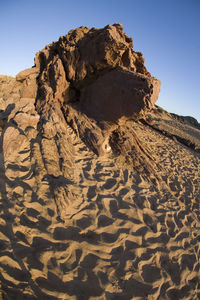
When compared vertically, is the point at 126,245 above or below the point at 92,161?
below

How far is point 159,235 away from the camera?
3.07 meters

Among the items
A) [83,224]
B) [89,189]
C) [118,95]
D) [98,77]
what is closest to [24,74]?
[98,77]

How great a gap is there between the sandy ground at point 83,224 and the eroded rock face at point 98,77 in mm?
1268

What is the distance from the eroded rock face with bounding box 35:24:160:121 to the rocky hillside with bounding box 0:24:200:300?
0.03 meters

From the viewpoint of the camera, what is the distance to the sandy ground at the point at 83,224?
2.13 meters

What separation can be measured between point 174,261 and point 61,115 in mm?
4362

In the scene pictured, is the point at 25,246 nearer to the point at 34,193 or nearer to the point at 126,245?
the point at 34,193

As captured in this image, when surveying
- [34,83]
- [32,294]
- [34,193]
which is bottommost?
[32,294]

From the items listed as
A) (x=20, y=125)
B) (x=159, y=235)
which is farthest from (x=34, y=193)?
(x=159, y=235)

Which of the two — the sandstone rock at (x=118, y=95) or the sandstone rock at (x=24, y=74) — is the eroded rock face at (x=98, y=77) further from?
the sandstone rock at (x=24, y=74)

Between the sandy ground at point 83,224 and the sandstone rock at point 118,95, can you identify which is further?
the sandstone rock at point 118,95

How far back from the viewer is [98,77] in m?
5.38

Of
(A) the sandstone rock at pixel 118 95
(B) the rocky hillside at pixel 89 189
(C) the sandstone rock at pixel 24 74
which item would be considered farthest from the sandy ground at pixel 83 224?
(C) the sandstone rock at pixel 24 74

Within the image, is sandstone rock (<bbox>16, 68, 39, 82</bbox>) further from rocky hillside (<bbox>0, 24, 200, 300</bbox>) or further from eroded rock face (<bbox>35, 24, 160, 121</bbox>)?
eroded rock face (<bbox>35, 24, 160, 121</bbox>)
